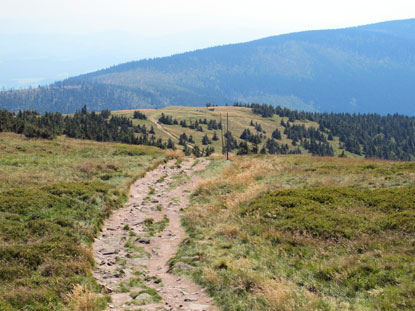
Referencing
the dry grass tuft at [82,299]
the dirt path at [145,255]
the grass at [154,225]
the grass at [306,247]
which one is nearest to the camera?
the dry grass tuft at [82,299]

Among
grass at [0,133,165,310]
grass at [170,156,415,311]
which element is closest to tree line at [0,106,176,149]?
grass at [0,133,165,310]

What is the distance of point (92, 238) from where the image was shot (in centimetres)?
1623

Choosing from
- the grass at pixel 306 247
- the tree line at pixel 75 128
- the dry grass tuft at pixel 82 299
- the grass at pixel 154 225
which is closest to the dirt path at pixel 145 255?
the grass at pixel 154 225

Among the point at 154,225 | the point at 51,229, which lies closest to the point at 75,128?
the point at 154,225

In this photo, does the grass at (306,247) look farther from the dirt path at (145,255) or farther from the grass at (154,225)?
the grass at (154,225)

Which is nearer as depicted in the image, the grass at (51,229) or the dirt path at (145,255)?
the grass at (51,229)

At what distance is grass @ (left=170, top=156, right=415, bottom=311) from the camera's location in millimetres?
9859

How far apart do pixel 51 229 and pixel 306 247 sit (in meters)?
11.4

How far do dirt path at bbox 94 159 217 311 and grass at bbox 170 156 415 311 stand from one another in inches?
31.1

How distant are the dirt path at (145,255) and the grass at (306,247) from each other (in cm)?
79

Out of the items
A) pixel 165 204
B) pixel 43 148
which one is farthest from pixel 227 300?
pixel 43 148

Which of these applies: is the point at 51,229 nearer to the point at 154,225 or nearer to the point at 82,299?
the point at 154,225

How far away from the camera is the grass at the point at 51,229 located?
9945 mm

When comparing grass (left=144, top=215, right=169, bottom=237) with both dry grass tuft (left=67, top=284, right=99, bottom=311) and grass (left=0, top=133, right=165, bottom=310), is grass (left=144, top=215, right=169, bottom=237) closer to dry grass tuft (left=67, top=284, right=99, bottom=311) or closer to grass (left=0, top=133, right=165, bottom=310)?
grass (left=0, top=133, right=165, bottom=310)
